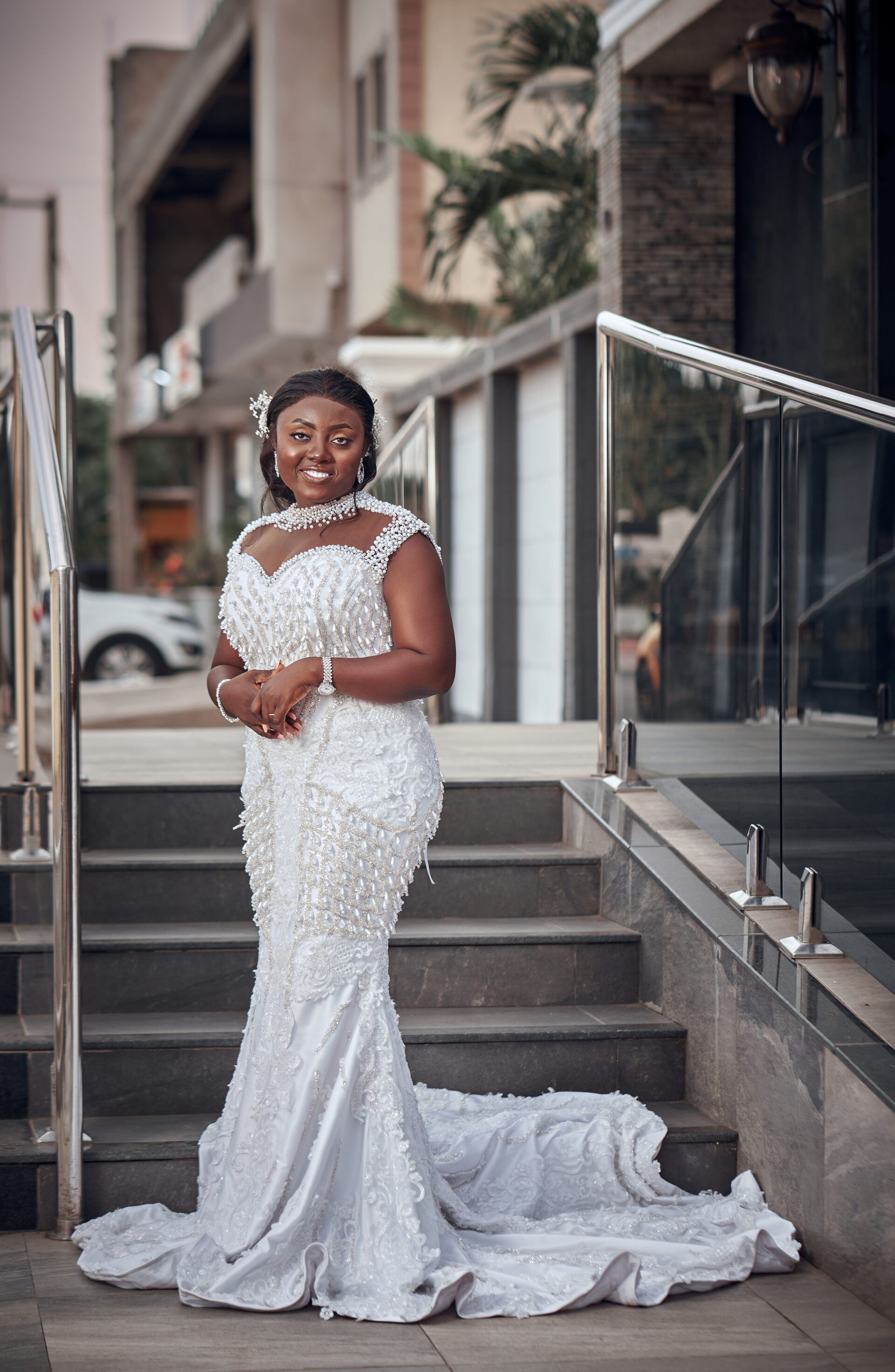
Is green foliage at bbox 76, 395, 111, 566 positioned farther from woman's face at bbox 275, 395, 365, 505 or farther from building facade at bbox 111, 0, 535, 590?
woman's face at bbox 275, 395, 365, 505

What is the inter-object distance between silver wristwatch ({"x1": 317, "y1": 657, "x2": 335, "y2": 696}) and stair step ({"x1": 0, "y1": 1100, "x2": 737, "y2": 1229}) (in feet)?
4.19

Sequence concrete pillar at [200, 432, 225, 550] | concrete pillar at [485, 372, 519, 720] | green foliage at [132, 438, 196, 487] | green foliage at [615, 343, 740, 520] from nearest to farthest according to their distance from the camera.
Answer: green foliage at [615, 343, 740, 520]
concrete pillar at [485, 372, 519, 720]
concrete pillar at [200, 432, 225, 550]
green foliage at [132, 438, 196, 487]

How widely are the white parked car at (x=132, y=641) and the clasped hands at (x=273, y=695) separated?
45.4ft

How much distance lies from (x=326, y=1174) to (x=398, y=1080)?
0.79 feet

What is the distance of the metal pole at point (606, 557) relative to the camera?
5070 mm

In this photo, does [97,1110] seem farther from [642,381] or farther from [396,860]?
[642,381]

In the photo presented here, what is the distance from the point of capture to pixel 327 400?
126 inches

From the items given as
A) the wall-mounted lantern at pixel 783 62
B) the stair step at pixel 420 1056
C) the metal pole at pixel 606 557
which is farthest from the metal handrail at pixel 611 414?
the wall-mounted lantern at pixel 783 62

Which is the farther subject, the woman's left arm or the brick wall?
the brick wall

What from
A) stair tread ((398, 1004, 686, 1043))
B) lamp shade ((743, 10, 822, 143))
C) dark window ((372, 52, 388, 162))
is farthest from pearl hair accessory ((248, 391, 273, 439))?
dark window ((372, 52, 388, 162))

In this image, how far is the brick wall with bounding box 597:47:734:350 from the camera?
29.8ft

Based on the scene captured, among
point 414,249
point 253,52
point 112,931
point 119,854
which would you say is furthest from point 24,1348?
point 253,52

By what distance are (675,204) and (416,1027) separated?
21.4 ft

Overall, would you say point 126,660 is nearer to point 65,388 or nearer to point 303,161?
point 303,161
